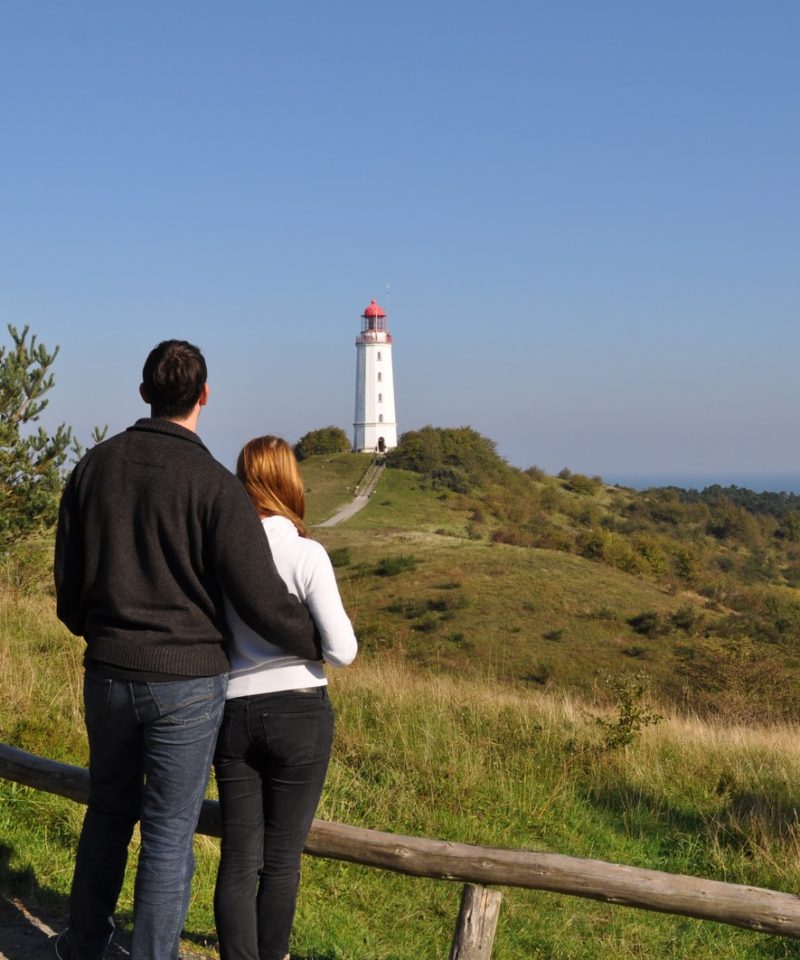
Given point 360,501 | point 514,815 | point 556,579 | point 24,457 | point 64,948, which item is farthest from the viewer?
point 360,501

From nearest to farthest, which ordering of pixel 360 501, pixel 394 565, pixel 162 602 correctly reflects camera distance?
pixel 162 602 → pixel 394 565 → pixel 360 501

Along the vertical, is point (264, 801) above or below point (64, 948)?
above

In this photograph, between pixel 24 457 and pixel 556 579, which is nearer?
pixel 24 457

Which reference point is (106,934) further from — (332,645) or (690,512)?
(690,512)

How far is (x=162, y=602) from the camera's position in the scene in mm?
2953

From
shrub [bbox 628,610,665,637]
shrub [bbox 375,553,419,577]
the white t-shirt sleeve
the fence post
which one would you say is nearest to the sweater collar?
the white t-shirt sleeve

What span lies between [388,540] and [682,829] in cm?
3470

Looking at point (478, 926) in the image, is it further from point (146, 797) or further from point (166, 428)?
point (166, 428)

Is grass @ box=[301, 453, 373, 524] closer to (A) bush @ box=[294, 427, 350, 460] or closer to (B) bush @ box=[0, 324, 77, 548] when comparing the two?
(A) bush @ box=[294, 427, 350, 460]

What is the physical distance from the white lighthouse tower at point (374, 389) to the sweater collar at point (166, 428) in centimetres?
6746

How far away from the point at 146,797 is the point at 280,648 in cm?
64

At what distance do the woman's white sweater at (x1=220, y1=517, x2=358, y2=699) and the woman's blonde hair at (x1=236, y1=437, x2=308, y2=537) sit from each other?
131 mm

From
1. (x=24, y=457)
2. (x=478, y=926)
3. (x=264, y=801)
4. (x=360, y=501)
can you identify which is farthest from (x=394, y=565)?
(x=264, y=801)

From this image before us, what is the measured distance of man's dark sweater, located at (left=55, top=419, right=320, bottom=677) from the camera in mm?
2939
